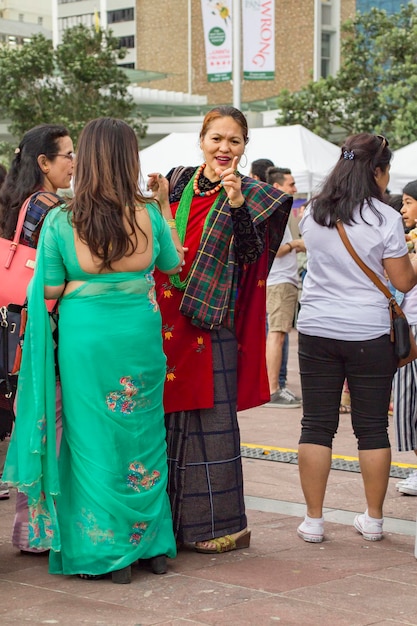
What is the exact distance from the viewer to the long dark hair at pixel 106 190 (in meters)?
4.38

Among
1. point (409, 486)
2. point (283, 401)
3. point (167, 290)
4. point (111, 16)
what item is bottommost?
point (283, 401)

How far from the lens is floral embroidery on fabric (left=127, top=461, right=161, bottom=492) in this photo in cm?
450

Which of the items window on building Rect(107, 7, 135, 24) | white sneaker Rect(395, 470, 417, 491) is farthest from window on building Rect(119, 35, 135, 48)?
white sneaker Rect(395, 470, 417, 491)

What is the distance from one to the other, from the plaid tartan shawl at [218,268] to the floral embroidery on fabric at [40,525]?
41.1 inches

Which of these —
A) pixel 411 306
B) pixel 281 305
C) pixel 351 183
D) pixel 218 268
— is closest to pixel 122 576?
pixel 218 268

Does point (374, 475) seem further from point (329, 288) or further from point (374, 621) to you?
point (374, 621)

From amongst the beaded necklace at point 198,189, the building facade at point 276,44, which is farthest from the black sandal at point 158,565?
the building facade at point 276,44

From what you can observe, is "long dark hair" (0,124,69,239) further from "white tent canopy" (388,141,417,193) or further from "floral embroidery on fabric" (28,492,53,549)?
"white tent canopy" (388,141,417,193)

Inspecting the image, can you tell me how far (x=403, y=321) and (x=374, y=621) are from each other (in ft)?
5.12

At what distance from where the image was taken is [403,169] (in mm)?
13352

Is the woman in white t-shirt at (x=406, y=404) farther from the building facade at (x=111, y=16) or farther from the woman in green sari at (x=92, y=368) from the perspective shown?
the building facade at (x=111, y=16)

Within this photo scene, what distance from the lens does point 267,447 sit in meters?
7.65

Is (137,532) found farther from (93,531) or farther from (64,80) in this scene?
(64,80)

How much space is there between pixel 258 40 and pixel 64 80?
903 centimetres
